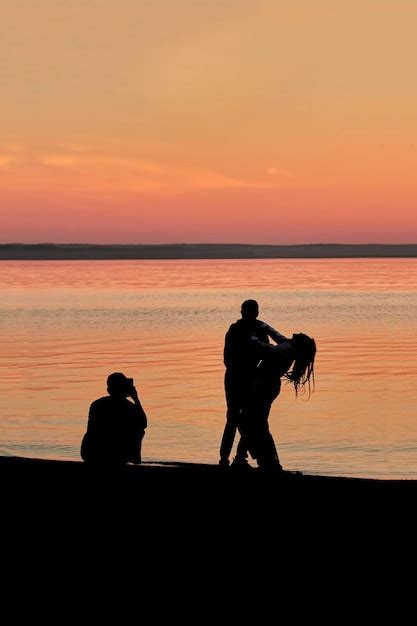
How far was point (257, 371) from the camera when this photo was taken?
1066 centimetres

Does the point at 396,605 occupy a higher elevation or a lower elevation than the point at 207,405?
higher

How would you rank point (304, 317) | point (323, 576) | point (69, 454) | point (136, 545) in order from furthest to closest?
1. point (304, 317)
2. point (69, 454)
3. point (136, 545)
4. point (323, 576)

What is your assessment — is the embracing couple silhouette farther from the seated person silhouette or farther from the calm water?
the calm water

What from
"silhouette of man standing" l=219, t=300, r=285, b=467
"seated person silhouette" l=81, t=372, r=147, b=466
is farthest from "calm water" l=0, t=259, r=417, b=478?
"seated person silhouette" l=81, t=372, r=147, b=466

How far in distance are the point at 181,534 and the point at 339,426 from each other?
14415mm

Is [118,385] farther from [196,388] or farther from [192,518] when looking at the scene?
[196,388]

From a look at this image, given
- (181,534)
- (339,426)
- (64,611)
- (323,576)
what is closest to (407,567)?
(323,576)

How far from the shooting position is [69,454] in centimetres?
1914

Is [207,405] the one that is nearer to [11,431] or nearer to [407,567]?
[11,431]

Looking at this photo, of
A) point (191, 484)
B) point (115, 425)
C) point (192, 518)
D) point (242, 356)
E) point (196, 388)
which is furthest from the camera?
point (196, 388)

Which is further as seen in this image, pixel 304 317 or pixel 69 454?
pixel 304 317

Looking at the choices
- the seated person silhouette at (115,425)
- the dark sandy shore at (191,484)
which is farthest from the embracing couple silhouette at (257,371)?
the seated person silhouette at (115,425)

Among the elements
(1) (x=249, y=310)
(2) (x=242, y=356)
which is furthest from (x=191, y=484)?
(1) (x=249, y=310)

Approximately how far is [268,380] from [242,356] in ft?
1.48
